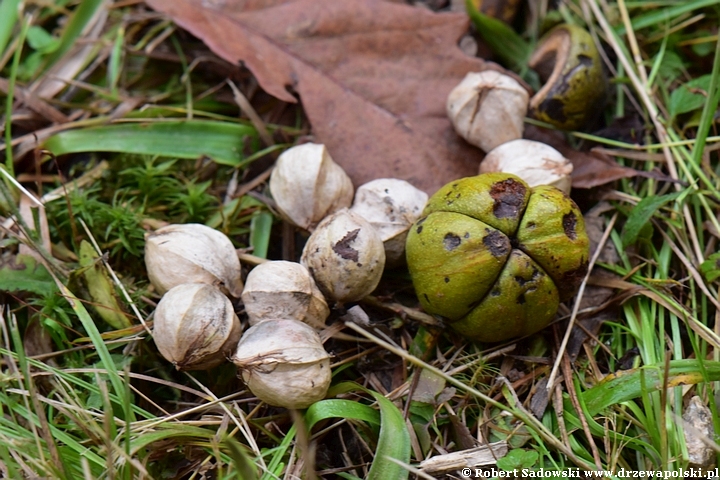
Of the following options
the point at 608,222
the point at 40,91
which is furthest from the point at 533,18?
the point at 40,91

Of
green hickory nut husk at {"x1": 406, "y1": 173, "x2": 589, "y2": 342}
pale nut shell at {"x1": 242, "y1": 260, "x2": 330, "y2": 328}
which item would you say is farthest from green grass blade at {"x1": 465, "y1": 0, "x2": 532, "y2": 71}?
pale nut shell at {"x1": 242, "y1": 260, "x2": 330, "y2": 328}

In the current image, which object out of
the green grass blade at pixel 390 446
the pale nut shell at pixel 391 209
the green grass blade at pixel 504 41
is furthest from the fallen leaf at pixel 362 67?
the green grass blade at pixel 390 446

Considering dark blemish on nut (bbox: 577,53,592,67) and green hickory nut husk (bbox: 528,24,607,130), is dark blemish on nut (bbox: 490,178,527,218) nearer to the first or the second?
green hickory nut husk (bbox: 528,24,607,130)

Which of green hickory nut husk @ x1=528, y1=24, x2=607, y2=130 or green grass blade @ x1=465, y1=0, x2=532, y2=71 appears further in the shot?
green grass blade @ x1=465, y1=0, x2=532, y2=71

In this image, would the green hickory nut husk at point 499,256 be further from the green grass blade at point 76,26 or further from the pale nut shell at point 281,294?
the green grass blade at point 76,26

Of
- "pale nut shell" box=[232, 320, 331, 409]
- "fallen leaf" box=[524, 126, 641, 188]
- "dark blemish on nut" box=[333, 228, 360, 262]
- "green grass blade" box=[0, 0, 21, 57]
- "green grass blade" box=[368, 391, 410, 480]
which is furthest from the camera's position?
"green grass blade" box=[0, 0, 21, 57]

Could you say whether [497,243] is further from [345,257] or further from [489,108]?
[489,108]
